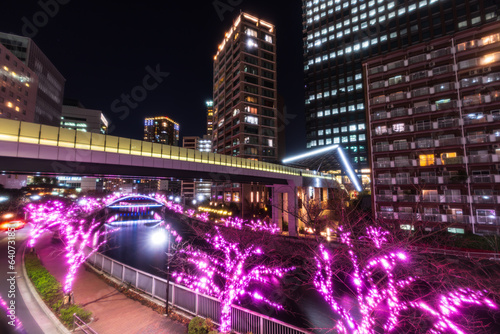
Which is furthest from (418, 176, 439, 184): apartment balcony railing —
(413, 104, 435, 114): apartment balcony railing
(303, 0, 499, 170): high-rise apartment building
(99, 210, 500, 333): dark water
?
(303, 0, 499, 170): high-rise apartment building

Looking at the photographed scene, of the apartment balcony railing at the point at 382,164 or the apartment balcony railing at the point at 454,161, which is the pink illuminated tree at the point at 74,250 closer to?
the apartment balcony railing at the point at 382,164

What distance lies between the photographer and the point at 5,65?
56.5 metres

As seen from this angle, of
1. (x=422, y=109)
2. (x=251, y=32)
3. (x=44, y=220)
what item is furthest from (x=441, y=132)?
(x=251, y=32)

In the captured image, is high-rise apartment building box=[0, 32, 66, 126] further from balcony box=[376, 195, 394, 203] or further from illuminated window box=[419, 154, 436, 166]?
illuminated window box=[419, 154, 436, 166]

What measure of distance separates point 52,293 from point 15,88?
7776cm

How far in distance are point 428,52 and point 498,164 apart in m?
17.6

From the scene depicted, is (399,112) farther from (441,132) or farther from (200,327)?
(200,327)

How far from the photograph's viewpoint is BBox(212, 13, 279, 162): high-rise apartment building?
69.1m

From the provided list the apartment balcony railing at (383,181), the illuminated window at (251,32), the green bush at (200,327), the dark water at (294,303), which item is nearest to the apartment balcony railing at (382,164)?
the apartment balcony railing at (383,181)

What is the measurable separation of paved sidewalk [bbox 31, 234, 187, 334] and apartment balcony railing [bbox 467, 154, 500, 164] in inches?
1401

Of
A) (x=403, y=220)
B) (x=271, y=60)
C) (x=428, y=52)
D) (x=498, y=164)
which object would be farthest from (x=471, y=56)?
(x=271, y=60)

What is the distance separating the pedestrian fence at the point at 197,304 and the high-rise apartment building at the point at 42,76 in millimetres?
94594

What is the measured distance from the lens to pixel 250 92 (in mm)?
70438

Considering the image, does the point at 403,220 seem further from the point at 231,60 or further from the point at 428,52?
the point at 231,60
